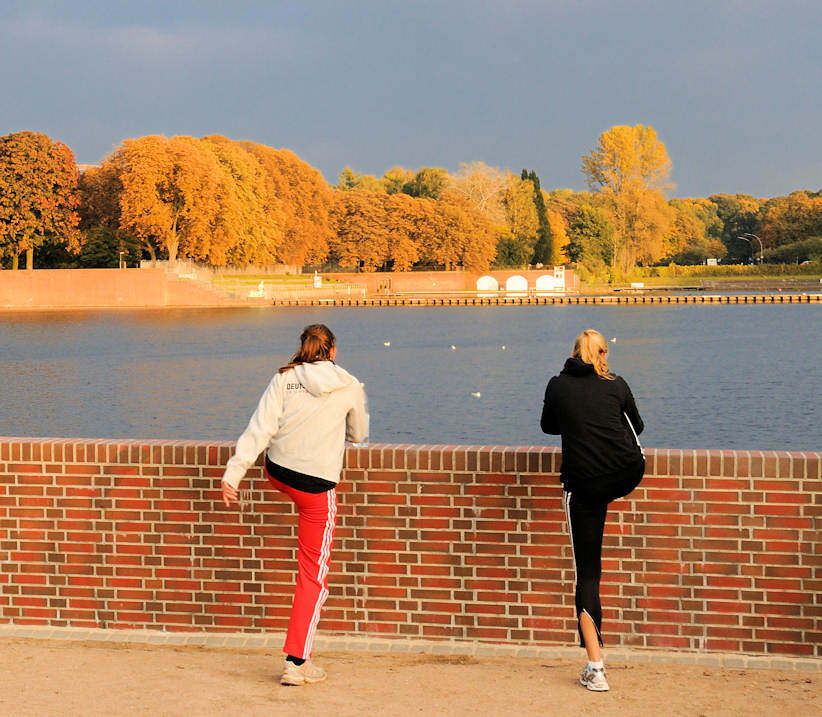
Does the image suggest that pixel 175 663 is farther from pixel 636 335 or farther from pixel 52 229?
pixel 52 229

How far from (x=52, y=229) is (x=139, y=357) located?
37.4 meters

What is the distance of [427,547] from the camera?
6.56m

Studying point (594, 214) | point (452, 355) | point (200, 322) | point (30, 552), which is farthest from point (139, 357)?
point (594, 214)

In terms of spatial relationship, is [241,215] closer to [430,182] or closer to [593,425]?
[430,182]

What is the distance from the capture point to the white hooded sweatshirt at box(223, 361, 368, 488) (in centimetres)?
566

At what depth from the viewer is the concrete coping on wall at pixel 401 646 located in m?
6.14

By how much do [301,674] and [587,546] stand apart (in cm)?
158

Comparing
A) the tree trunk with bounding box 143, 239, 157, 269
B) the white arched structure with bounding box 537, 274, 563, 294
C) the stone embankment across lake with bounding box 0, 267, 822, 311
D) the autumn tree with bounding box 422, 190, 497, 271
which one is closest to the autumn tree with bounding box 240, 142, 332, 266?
the stone embankment across lake with bounding box 0, 267, 822, 311

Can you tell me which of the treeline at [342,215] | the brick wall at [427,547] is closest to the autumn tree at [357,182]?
the treeline at [342,215]

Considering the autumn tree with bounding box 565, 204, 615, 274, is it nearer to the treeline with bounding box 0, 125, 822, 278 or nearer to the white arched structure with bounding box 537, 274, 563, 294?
the treeline with bounding box 0, 125, 822, 278

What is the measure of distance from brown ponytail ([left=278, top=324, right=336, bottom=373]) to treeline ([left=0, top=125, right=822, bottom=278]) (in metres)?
81.9

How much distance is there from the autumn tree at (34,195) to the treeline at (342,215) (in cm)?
11

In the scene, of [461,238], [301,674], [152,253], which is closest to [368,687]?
[301,674]

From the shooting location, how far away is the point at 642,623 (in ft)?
20.7
